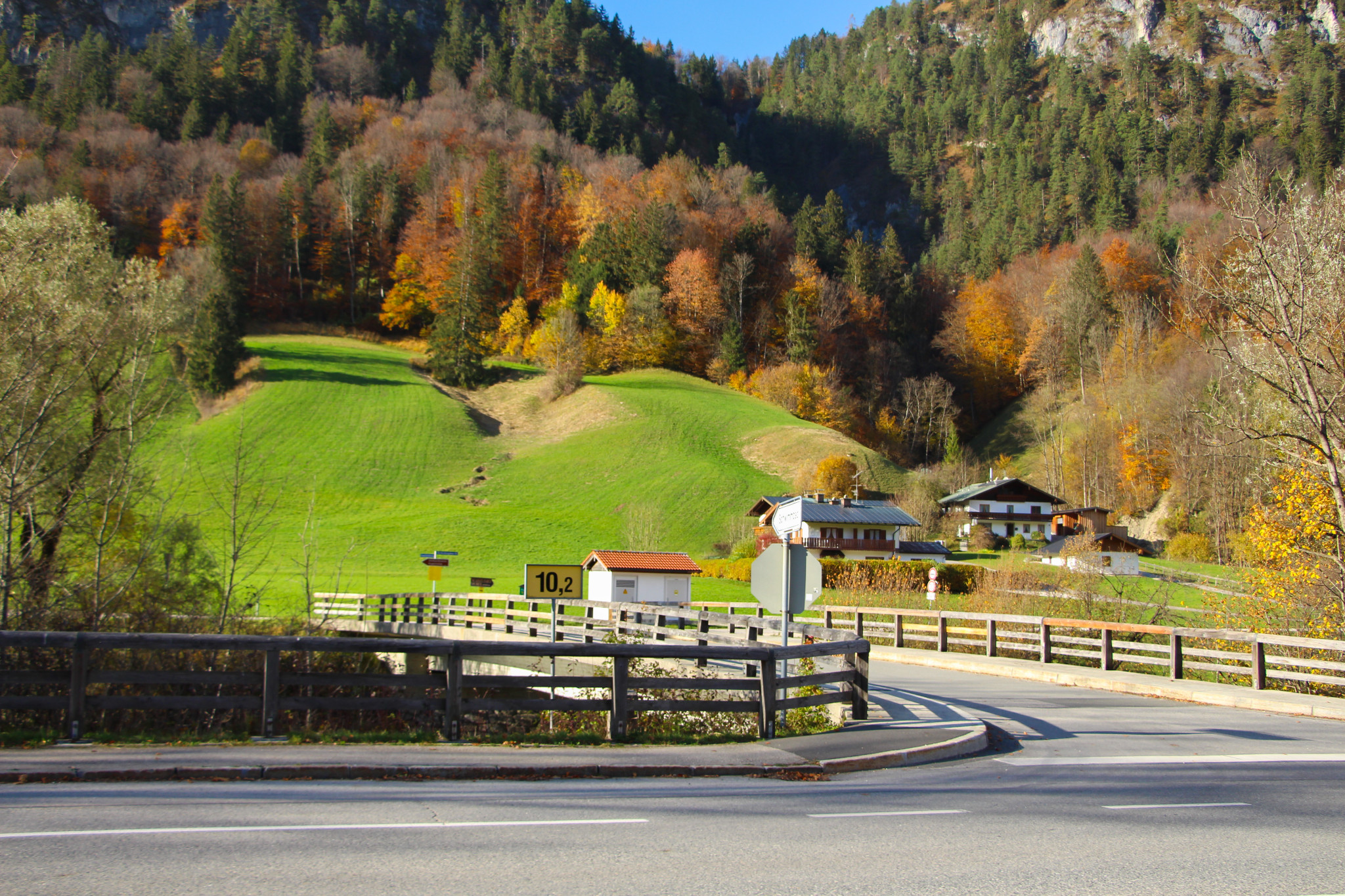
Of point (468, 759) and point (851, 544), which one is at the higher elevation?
A: point (851, 544)

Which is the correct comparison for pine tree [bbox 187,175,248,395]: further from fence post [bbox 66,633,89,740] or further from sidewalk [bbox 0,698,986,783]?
sidewalk [bbox 0,698,986,783]

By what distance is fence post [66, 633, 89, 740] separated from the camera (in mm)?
10172

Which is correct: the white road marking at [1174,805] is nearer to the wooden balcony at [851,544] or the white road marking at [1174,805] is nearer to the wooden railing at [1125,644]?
the wooden railing at [1125,644]

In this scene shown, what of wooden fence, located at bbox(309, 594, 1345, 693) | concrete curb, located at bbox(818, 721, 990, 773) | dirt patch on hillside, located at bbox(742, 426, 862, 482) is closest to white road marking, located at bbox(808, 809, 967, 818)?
concrete curb, located at bbox(818, 721, 990, 773)

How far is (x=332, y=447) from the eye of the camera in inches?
2933

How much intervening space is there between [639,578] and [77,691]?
22.9 meters

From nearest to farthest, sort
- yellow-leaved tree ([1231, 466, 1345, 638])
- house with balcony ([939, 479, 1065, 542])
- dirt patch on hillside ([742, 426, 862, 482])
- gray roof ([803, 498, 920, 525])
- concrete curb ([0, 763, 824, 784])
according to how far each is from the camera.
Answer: concrete curb ([0, 763, 824, 784]) → yellow-leaved tree ([1231, 466, 1345, 638]) → gray roof ([803, 498, 920, 525]) → dirt patch on hillside ([742, 426, 862, 482]) → house with balcony ([939, 479, 1065, 542])

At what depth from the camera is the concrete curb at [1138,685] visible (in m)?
15.6

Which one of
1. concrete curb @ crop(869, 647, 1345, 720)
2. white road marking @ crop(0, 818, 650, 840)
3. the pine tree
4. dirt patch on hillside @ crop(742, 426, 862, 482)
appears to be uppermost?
the pine tree

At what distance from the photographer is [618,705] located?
11281 millimetres

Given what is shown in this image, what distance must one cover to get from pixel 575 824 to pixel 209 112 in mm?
157149

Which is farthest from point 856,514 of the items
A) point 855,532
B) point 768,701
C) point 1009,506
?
point 768,701

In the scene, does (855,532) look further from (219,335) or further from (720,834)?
(720,834)

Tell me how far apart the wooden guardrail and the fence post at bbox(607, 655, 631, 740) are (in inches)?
0.5
